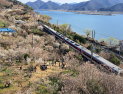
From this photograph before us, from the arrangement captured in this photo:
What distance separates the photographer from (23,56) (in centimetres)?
1719

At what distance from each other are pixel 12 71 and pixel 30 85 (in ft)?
13.3

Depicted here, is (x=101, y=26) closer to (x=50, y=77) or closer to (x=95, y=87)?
(x=50, y=77)

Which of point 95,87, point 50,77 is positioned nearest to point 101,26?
point 50,77

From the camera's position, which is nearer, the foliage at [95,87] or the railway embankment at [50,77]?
the foliage at [95,87]

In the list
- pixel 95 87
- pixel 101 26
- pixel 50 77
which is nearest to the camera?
pixel 95 87

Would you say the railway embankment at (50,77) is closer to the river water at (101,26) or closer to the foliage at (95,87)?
the foliage at (95,87)

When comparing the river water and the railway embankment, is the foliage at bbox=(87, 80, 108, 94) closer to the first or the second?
the railway embankment

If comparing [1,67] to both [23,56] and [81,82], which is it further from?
[81,82]

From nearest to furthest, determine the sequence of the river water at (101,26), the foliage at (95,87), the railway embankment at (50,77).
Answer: the foliage at (95,87) → the railway embankment at (50,77) → the river water at (101,26)

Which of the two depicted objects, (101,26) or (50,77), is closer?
(50,77)

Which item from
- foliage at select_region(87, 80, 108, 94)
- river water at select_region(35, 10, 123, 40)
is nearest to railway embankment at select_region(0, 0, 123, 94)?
foliage at select_region(87, 80, 108, 94)

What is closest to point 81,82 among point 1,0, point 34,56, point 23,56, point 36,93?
point 36,93

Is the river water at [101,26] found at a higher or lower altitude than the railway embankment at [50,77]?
higher

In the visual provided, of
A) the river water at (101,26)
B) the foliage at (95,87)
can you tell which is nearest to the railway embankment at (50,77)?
the foliage at (95,87)
